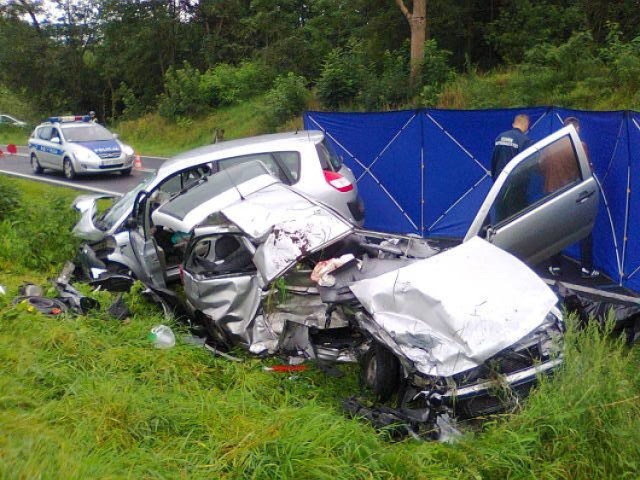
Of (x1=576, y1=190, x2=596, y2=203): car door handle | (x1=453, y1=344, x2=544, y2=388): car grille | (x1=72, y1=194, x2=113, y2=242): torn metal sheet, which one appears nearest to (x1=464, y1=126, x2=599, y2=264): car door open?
(x1=576, y1=190, x2=596, y2=203): car door handle

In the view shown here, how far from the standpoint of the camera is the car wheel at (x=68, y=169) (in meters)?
17.9

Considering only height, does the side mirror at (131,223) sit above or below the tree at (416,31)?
below

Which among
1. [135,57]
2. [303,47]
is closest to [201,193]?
[303,47]

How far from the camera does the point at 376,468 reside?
3.48 m

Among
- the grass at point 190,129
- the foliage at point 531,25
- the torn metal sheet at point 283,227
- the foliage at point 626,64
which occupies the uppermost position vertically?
the foliage at point 531,25

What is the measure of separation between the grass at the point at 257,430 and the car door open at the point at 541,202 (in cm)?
153

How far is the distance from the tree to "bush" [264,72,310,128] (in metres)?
4.15

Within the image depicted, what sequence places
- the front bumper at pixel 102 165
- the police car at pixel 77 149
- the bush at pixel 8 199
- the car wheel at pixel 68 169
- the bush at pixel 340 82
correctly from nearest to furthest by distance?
the bush at pixel 8 199 < the front bumper at pixel 102 165 < the police car at pixel 77 149 < the car wheel at pixel 68 169 < the bush at pixel 340 82

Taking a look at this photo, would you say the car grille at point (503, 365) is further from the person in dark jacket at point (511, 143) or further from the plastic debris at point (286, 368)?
the person in dark jacket at point (511, 143)

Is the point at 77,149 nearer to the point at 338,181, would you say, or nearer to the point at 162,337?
the point at 338,181

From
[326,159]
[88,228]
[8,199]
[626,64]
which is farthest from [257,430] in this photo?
[626,64]

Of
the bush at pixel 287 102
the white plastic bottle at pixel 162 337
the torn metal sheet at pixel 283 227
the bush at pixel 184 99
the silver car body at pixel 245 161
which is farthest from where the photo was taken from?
the bush at pixel 184 99

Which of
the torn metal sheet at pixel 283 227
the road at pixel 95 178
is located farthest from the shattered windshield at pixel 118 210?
the road at pixel 95 178

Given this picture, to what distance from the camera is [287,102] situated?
22797 mm
